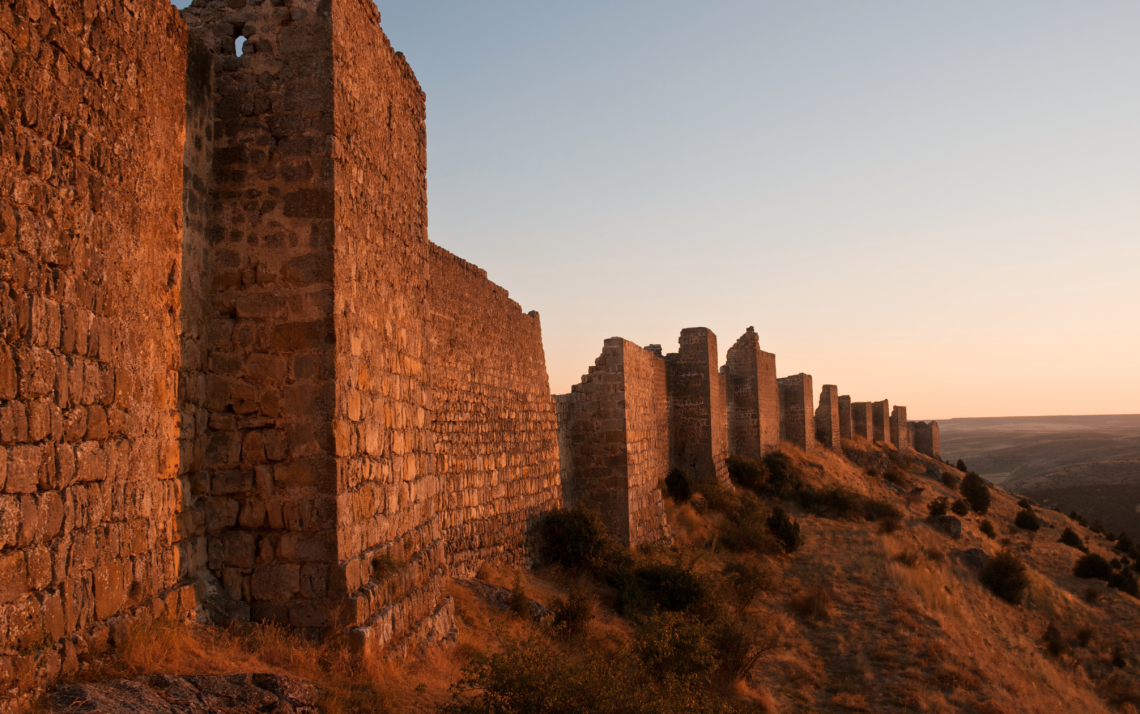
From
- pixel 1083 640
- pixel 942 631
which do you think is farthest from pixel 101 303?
pixel 1083 640

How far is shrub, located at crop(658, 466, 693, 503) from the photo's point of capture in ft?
65.5

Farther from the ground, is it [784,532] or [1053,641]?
[784,532]

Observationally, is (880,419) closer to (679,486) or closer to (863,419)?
(863,419)

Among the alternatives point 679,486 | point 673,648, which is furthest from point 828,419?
point 673,648

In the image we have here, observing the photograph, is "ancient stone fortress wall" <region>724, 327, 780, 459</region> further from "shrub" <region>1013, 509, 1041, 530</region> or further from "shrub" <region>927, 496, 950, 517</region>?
→ "shrub" <region>1013, 509, 1041, 530</region>

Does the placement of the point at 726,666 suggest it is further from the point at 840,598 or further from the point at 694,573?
the point at 840,598

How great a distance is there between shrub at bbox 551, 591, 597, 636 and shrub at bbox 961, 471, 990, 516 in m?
27.2

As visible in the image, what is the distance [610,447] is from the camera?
1528 centimetres

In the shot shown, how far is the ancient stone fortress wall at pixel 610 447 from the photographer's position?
15047 mm

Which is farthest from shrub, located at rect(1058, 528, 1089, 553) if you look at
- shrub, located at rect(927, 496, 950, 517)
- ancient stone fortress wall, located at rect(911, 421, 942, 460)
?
ancient stone fortress wall, located at rect(911, 421, 942, 460)

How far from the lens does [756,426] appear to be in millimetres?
26906

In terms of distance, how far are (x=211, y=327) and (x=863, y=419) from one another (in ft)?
150

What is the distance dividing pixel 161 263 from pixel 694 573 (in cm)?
1030

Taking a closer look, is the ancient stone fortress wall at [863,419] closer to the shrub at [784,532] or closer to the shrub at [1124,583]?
the shrub at [1124,583]
